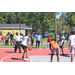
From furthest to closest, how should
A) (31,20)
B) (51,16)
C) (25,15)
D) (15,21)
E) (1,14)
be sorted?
1. (15,21)
2. (1,14)
3. (25,15)
4. (31,20)
5. (51,16)

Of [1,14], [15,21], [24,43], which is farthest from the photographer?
[15,21]

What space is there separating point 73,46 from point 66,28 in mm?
44376

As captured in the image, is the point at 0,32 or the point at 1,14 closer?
the point at 0,32

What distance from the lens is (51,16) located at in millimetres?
41531

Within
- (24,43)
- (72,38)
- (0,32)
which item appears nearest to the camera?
(72,38)

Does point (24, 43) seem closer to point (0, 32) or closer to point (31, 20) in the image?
point (0, 32)

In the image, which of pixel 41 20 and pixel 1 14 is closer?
pixel 41 20

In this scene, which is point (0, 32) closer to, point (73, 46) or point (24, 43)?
point (24, 43)

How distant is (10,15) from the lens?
5562 centimetres

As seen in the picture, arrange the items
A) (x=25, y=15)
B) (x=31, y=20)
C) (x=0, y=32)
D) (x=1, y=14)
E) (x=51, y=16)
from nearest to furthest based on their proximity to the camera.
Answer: (x=0, y=32) → (x=51, y=16) → (x=31, y=20) → (x=25, y=15) → (x=1, y=14)

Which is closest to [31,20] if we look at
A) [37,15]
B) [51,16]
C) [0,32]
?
[37,15]

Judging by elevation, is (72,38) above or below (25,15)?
below

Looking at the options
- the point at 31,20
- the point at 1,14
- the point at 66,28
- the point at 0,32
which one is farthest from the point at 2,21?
the point at 0,32

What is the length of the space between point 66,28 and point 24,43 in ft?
142
